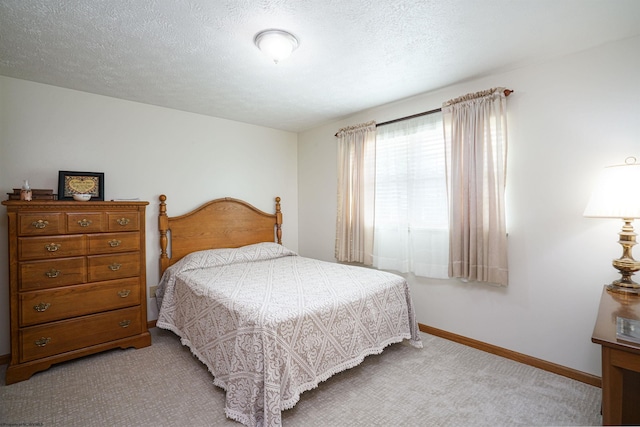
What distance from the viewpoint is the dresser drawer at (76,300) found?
2236 mm

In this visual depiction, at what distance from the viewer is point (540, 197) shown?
2.34 meters

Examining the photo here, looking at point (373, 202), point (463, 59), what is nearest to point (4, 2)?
point (463, 59)

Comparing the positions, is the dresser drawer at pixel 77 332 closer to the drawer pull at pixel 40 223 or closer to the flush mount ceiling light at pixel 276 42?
the drawer pull at pixel 40 223

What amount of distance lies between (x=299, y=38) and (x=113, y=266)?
2401 mm

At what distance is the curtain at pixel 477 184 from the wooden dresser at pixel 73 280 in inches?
114

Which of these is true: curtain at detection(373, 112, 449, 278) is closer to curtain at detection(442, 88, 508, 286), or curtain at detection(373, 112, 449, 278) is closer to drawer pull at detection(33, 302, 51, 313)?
curtain at detection(442, 88, 508, 286)

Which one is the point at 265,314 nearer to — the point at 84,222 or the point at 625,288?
the point at 84,222

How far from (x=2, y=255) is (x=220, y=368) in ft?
7.02

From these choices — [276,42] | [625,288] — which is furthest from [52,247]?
[625,288]

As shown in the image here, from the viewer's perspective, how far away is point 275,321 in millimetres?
1738

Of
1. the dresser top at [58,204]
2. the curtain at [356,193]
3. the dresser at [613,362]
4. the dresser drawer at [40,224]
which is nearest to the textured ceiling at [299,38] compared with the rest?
the curtain at [356,193]

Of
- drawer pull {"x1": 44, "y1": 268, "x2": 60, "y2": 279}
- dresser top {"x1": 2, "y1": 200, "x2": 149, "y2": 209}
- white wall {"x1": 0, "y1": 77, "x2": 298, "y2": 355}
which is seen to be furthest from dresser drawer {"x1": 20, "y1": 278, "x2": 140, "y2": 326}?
dresser top {"x1": 2, "y1": 200, "x2": 149, "y2": 209}

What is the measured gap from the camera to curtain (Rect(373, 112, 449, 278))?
2920 mm

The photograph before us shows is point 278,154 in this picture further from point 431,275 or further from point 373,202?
point 431,275
